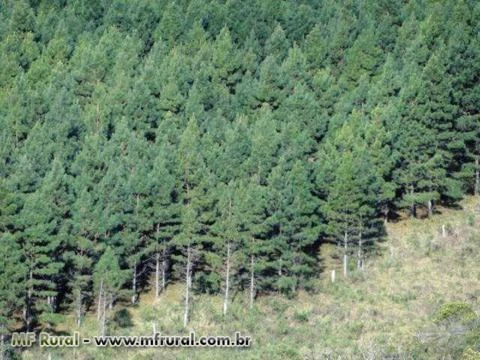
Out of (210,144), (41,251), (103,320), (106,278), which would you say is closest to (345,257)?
(210,144)

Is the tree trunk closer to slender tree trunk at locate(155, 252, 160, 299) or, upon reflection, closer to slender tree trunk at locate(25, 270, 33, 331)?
slender tree trunk at locate(155, 252, 160, 299)

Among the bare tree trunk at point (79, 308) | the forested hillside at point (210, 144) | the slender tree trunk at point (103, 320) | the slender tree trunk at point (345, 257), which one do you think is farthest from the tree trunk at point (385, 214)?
the bare tree trunk at point (79, 308)

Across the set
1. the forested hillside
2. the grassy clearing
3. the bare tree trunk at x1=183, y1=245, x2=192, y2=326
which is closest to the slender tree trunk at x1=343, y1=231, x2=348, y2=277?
the forested hillside

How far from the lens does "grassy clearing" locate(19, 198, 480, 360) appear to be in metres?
55.4

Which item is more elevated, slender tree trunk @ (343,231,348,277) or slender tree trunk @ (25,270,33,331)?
slender tree trunk @ (343,231,348,277)

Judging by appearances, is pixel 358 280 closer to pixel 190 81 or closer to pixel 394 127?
pixel 394 127

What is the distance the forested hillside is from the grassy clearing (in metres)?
1.03

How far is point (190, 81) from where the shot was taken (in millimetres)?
81438

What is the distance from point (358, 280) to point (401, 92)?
17.0 meters

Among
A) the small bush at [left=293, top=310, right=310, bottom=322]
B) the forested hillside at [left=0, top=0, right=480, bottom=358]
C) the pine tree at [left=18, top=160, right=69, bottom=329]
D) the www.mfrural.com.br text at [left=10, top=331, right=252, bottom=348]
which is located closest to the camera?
the www.mfrural.com.br text at [left=10, top=331, right=252, bottom=348]

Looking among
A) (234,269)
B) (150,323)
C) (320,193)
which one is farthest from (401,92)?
(150,323)

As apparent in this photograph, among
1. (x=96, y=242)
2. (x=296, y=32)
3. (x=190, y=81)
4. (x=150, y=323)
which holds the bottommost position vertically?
(x=150, y=323)

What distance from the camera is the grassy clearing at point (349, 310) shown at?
55.4m

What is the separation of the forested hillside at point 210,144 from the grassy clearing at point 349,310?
→ 1029mm
